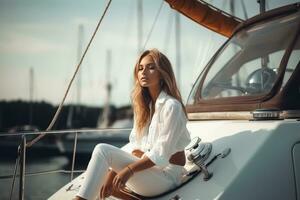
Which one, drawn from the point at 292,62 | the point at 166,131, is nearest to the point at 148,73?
the point at 166,131

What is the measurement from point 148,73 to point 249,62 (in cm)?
111

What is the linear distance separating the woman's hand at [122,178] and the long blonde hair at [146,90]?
0.46 meters

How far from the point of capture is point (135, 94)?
241 centimetres

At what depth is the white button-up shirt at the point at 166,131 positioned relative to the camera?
2023mm

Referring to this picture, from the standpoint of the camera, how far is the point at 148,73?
226cm

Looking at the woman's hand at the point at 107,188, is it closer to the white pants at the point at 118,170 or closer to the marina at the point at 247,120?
the white pants at the point at 118,170

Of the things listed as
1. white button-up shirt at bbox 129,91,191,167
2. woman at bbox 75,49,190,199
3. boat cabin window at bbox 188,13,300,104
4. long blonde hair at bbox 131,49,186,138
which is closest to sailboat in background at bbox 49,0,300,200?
boat cabin window at bbox 188,13,300,104

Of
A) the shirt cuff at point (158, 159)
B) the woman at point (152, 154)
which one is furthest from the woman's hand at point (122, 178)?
the shirt cuff at point (158, 159)

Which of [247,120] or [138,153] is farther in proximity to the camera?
[247,120]

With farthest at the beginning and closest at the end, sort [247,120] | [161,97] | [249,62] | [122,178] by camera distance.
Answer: [249,62]
[247,120]
[161,97]
[122,178]

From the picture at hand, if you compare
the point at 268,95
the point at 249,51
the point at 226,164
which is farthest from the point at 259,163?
the point at 249,51

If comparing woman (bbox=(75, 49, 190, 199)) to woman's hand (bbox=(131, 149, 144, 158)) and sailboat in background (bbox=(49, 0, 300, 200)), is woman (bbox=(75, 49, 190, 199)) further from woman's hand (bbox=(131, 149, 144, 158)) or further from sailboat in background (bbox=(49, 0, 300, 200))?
sailboat in background (bbox=(49, 0, 300, 200))

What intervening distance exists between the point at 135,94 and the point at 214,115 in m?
0.68

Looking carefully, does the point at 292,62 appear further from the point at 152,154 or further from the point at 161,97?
the point at 152,154
